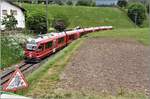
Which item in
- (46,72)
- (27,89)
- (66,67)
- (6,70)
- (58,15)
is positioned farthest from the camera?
(58,15)

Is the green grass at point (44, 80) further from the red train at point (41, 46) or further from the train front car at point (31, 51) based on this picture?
the red train at point (41, 46)

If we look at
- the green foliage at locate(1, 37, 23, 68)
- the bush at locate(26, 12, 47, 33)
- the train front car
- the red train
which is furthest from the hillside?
the train front car

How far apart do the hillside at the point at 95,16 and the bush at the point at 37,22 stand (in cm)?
2598

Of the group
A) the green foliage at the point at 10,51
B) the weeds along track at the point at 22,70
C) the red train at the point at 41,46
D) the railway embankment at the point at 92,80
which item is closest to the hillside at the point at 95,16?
the red train at the point at 41,46

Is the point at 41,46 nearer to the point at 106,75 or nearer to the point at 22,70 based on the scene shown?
the point at 22,70

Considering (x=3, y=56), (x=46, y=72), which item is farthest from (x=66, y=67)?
(x=3, y=56)

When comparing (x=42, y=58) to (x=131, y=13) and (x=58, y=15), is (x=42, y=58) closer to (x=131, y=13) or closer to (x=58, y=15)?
(x=58, y=15)

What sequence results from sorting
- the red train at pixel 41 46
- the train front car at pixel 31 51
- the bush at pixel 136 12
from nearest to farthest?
the train front car at pixel 31 51, the red train at pixel 41 46, the bush at pixel 136 12

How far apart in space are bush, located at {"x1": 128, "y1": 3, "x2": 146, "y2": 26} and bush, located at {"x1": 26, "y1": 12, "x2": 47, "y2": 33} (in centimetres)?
2908

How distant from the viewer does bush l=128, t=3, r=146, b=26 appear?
7662cm

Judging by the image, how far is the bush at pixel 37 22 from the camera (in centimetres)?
4962

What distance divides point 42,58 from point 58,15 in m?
39.6

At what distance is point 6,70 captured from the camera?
27.3 metres

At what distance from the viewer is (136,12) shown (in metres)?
79.2
